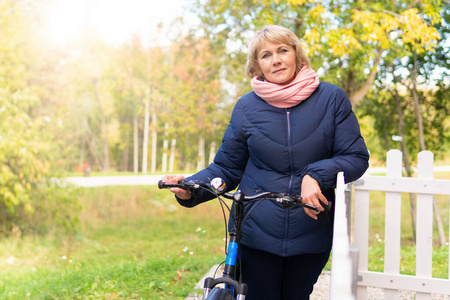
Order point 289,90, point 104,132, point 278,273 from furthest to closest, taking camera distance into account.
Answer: point 104,132
point 278,273
point 289,90

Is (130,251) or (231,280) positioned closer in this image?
(231,280)

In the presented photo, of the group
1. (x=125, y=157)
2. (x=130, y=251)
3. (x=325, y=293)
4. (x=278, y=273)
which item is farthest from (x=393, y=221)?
(x=125, y=157)

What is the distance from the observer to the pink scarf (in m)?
2.10

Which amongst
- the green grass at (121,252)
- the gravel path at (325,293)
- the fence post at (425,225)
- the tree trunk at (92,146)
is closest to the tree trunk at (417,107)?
the green grass at (121,252)

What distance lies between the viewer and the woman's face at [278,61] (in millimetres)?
2178

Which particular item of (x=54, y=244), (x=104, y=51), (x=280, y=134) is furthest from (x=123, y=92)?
(x=280, y=134)

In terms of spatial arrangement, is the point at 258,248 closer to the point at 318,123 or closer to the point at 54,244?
the point at 318,123

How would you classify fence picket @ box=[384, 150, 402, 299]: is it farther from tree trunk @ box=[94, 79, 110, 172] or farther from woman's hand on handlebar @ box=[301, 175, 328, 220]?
tree trunk @ box=[94, 79, 110, 172]

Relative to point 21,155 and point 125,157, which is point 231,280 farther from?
point 125,157

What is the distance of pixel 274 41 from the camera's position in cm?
217

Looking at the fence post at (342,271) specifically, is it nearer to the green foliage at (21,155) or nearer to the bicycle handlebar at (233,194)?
the bicycle handlebar at (233,194)

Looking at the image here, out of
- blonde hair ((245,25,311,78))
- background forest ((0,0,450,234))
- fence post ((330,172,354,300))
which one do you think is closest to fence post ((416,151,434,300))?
blonde hair ((245,25,311,78))

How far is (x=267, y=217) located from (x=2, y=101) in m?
7.10

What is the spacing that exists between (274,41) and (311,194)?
714 mm
